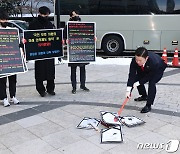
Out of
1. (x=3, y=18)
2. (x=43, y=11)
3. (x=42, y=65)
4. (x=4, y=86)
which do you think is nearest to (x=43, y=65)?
(x=42, y=65)

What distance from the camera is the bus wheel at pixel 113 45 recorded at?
12.5 metres

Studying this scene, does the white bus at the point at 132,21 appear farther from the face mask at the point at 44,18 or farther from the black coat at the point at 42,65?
the face mask at the point at 44,18

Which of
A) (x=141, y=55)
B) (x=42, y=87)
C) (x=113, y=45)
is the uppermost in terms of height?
(x=141, y=55)

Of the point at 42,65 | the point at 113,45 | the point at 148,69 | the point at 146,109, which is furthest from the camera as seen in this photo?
the point at 113,45

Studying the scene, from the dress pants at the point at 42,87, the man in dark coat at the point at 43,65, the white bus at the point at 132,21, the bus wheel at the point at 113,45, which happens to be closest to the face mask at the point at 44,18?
the man in dark coat at the point at 43,65

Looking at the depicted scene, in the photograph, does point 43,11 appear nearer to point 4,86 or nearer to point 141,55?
point 4,86

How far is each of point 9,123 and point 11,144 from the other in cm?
81

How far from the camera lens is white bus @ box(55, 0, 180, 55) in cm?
1155

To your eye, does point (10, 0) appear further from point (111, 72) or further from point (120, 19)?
point (111, 72)

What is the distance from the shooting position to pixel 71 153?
147 inches

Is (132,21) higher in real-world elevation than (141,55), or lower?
higher

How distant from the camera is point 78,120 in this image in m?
4.85

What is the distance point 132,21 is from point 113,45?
1301mm

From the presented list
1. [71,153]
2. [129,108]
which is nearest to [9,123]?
[71,153]
